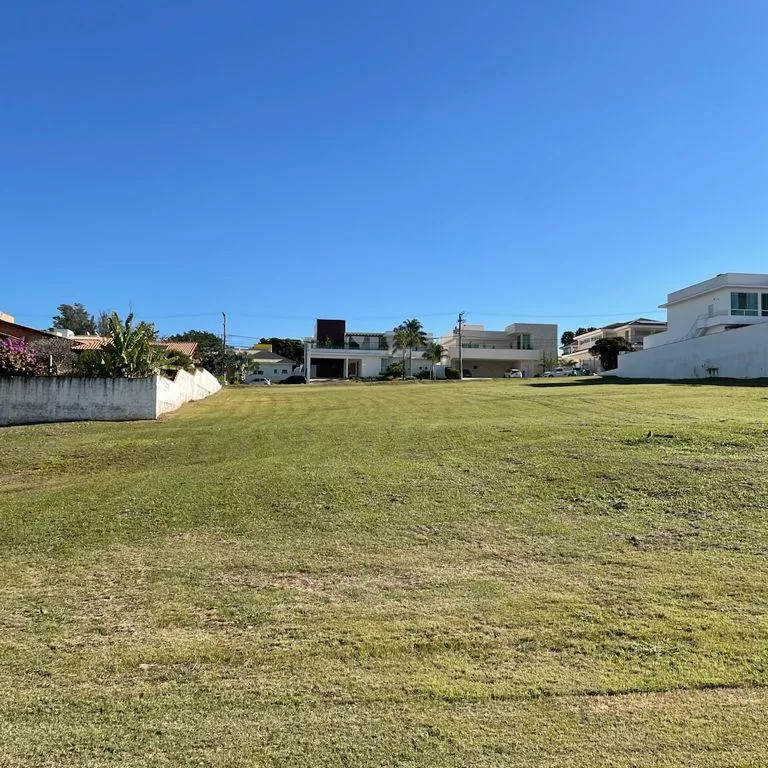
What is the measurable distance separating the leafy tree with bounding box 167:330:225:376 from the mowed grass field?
144ft

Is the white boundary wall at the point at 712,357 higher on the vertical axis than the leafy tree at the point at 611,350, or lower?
lower

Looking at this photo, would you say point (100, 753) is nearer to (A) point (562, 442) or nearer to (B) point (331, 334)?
(A) point (562, 442)

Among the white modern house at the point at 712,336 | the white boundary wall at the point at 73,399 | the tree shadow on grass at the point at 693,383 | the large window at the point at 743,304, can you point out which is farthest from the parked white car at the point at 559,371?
the white boundary wall at the point at 73,399

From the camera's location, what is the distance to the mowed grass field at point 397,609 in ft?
10.3

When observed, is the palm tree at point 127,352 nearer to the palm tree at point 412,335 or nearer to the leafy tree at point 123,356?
the leafy tree at point 123,356

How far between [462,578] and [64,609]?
11.1 ft

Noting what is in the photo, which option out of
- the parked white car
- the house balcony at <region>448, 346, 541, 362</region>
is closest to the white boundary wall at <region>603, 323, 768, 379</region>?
the parked white car

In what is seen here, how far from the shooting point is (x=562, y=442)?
10594 mm

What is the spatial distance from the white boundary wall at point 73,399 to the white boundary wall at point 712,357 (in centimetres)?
2978

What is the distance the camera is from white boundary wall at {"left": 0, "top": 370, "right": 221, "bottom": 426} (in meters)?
18.1

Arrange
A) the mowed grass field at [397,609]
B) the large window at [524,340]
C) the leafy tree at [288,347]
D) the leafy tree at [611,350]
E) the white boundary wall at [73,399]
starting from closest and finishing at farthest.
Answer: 1. the mowed grass field at [397,609]
2. the white boundary wall at [73,399]
3. the leafy tree at [611,350]
4. the large window at [524,340]
5. the leafy tree at [288,347]

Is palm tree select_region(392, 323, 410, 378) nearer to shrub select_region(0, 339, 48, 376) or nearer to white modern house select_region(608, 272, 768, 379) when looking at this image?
white modern house select_region(608, 272, 768, 379)

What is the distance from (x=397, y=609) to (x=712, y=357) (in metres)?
35.4

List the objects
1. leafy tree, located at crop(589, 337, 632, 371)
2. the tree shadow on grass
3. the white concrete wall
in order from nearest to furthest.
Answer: the white concrete wall
the tree shadow on grass
leafy tree, located at crop(589, 337, 632, 371)
